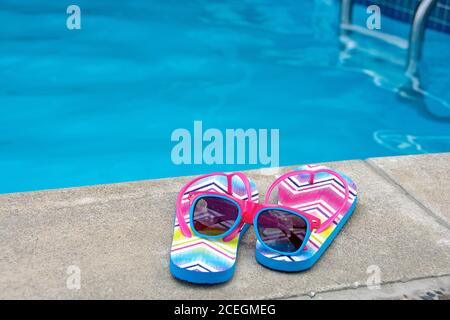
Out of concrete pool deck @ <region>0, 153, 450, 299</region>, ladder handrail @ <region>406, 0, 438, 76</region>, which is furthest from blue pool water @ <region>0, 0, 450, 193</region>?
concrete pool deck @ <region>0, 153, 450, 299</region>

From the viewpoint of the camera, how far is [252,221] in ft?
5.32

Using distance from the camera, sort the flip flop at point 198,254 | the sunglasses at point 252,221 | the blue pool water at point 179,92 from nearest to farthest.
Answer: the flip flop at point 198,254 < the sunglasses at point 252,221 < the blue pool water at point 179,92

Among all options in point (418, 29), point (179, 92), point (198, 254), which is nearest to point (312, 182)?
point (198, 254)

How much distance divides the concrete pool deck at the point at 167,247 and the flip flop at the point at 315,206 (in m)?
0.03

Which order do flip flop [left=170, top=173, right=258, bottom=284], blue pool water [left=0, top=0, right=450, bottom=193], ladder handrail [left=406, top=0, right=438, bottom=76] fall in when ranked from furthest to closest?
ladder handrail [left=406, top=0, right=438, bottom=76]
blue pool water [left=0, top=0, right=450, bottom=193]
flip flop [left=170, top=173, right=258, bottom=284]

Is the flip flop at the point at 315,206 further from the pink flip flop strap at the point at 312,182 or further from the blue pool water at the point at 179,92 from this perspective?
the blue pool water at the point at 179,92

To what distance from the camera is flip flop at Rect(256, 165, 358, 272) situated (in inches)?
60.2

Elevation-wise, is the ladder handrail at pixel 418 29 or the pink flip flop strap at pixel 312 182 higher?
the ladder handrail at pixel 418 29

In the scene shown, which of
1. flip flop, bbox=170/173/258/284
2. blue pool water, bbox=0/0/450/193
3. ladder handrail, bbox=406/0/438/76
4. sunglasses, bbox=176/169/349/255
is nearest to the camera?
Result: flip flop, bbox=170/173/258/284

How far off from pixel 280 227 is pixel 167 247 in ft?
1.00

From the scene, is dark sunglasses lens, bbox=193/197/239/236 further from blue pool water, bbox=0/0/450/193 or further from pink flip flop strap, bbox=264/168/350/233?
blue pool water, bbox=0/0/450/193

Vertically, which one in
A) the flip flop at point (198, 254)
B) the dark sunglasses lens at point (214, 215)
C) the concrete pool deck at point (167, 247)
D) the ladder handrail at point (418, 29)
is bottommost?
the concrete pool deck at point (167, 247)

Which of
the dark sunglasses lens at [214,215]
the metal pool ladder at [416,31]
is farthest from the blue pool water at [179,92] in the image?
the dark sunglasses lens at [214,215]

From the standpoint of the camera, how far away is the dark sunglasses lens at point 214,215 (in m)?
1.65
